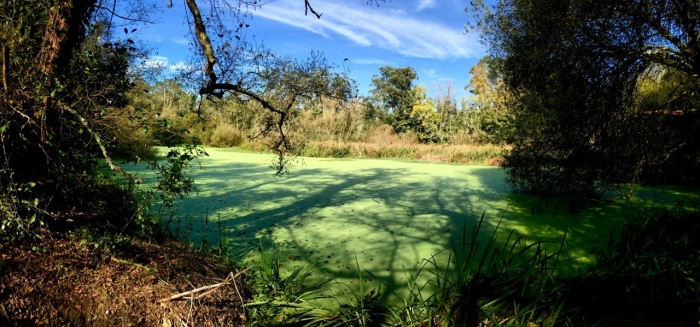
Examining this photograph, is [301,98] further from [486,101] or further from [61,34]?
[486,101]

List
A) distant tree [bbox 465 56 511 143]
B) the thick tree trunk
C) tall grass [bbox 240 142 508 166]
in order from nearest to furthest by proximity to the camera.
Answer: the thick tree trunk, tall grass [bbox 240 142 508 166], distant tree [bbox 465 56 511 143]

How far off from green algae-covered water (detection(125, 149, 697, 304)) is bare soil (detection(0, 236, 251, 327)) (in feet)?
3.26

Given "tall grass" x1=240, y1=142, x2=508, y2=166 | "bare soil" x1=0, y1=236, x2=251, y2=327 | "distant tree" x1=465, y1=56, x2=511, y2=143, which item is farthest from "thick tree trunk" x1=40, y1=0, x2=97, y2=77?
"distant tree" x1=465, y1=56, x2=511, y2=143

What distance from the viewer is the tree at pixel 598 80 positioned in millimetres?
3387

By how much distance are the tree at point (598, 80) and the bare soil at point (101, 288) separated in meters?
3.84

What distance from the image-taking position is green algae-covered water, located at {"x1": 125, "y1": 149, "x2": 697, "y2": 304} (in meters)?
3.43

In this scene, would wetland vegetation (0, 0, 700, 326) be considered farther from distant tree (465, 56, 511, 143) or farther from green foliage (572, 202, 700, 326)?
distant tree (465, 56, 511, 143)

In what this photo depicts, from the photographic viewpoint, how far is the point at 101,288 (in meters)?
1.90

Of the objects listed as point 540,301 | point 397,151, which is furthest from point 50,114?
point 397,151

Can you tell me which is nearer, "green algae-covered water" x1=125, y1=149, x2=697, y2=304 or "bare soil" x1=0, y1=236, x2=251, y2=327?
"bare soil" x1=0, y1=236, x2=251, y2=327

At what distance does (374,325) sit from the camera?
84.1 inches

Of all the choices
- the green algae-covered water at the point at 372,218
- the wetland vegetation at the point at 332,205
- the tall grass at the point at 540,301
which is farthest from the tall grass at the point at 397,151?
the tall grass at the point at 540,301

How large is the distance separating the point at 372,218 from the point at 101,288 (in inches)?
136

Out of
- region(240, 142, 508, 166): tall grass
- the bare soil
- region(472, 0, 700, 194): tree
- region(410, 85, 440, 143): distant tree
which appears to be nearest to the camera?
the bare soil
